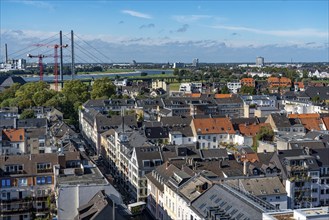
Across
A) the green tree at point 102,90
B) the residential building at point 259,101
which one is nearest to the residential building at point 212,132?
the residential building at point 259,101

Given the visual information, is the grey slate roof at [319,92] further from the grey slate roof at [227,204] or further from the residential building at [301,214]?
the residential building at [301,214]

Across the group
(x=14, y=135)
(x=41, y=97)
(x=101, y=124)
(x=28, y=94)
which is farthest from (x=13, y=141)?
(x=28, y=94)

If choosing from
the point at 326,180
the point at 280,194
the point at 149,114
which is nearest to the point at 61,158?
the point at 280,194

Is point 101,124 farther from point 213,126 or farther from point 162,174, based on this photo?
point 162,174

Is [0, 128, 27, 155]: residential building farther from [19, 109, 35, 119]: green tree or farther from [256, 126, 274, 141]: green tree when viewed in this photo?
[256, 126, 274, 141]: green tree

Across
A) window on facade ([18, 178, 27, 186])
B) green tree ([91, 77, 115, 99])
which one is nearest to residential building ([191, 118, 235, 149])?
window on facade ([18, 178, 27, 186])
